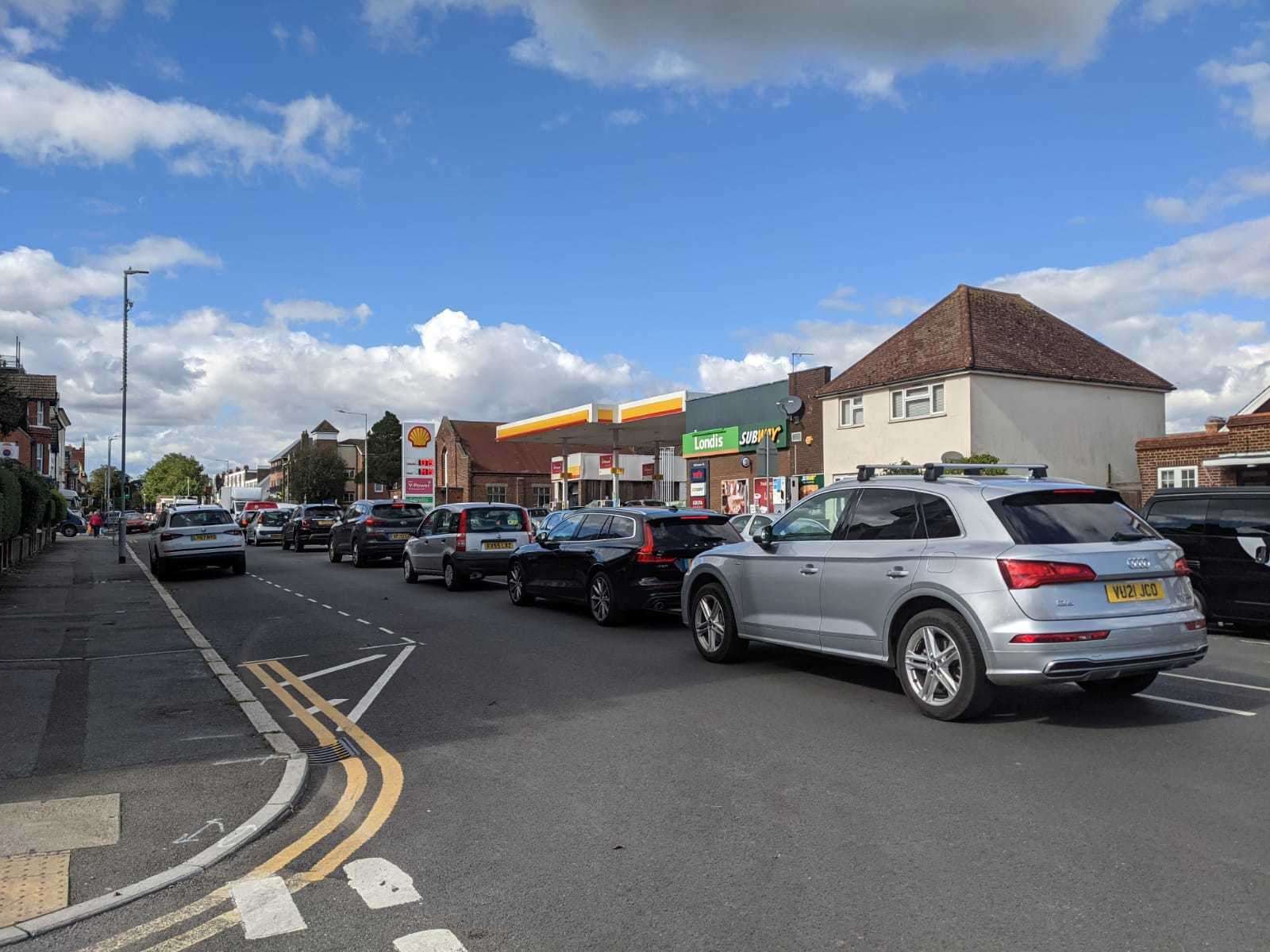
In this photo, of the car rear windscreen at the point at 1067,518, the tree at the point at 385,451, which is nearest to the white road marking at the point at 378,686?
the car rear windscreen at the point at 1067,518

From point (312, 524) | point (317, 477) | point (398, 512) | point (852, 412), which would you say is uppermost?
point (852, 412)

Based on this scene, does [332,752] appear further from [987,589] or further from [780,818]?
[987,589]

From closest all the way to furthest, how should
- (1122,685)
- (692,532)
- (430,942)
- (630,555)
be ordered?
1. (430,942)
2. (1122,685)
3. (630,555)
4. (692,532)

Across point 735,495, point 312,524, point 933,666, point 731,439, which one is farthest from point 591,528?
point 731,439

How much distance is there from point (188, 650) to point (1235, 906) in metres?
10.4

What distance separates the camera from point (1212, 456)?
23.9 m

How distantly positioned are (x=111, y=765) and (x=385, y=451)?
10979 cm

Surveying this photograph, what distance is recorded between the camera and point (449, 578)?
18.5 m

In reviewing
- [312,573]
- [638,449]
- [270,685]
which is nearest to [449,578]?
[312,573]

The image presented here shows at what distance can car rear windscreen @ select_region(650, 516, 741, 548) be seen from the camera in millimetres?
12547

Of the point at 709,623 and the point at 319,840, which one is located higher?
the point at 709,623

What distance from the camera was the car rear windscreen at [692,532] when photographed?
12.5 m

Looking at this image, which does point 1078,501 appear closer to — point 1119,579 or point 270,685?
point 1119,579

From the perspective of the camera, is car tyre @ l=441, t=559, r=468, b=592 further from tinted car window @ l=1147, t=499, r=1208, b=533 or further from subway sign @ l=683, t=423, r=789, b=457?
subway sign @ l=683, t=423, r=789, b=457
